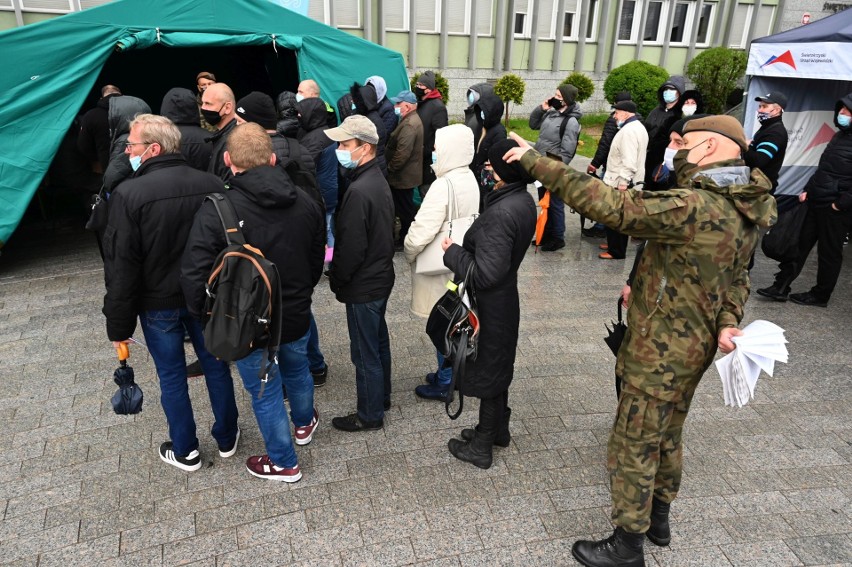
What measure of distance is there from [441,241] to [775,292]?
14.5ft

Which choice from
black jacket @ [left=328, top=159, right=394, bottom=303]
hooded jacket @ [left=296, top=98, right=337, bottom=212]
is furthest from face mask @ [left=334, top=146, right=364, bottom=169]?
hooded jacket @ [left=296, top=98, right=337, bottom=212]

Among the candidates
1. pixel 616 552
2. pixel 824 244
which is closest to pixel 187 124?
pixel 616 552

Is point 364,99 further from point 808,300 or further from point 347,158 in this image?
point 808,300

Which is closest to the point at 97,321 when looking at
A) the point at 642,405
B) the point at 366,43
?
the point at 642,405

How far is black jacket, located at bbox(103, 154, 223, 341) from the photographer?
9.41 ft

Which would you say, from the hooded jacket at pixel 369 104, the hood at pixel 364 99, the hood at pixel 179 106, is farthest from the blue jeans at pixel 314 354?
the hood at pixel 364 99

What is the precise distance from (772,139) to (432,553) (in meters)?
5.30

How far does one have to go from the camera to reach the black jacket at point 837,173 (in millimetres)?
5583

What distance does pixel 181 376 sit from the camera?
329cm

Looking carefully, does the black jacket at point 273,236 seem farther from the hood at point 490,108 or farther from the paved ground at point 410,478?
the hood at point 490,108

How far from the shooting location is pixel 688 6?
21531 millimetres

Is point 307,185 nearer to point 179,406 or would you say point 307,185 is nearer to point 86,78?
point 179,406

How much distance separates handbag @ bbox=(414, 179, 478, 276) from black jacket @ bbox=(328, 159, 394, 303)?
14.2 inches

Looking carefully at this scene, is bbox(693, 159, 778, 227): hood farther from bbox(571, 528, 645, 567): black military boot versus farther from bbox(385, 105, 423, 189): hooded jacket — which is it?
bbox(385, 105, 423, 189): hooded jacket
